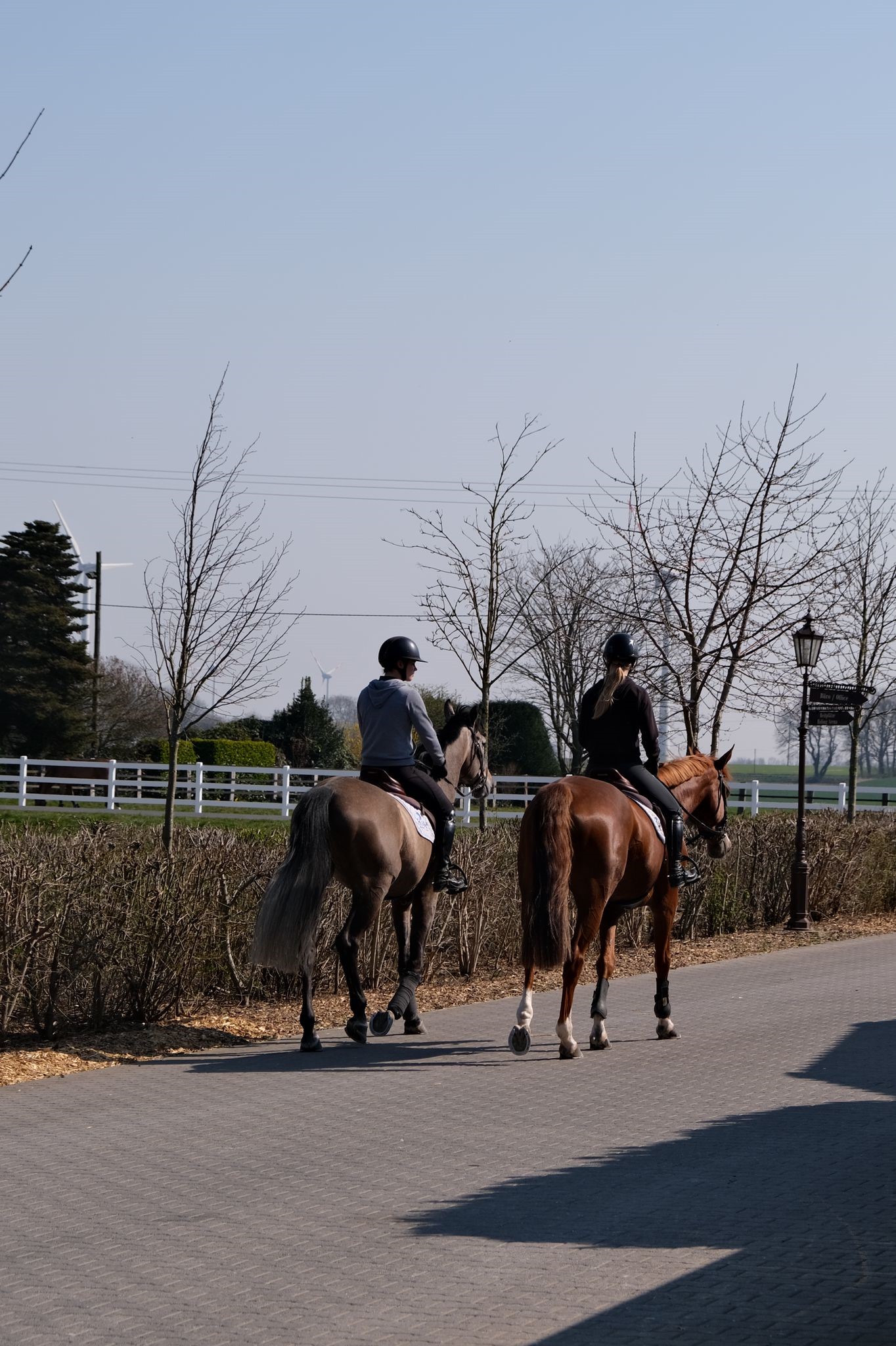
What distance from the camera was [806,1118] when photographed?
8.41 m

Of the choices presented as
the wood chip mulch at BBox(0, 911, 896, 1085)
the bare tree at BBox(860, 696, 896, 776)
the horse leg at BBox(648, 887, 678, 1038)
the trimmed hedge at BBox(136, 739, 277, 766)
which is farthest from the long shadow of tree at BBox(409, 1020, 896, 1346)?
the bare tree at BBox(860, 696, 896, 776)

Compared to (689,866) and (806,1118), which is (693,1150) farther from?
(689,866)

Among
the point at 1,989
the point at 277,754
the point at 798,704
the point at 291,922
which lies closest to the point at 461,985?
the point at 291,922

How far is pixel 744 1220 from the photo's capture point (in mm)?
6293

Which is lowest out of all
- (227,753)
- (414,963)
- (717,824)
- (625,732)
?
(414,963)

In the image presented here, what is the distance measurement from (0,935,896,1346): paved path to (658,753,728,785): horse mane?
192cm

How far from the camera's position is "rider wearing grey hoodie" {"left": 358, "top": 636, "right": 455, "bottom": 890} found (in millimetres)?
10781

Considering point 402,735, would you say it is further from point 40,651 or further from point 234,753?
point 40,651

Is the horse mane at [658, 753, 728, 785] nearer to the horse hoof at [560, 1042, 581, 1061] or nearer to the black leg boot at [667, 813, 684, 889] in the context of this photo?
the black leg boot at [667, 813, 684, 889]

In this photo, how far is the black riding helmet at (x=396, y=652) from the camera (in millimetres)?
10938

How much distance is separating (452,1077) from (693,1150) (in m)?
2.26

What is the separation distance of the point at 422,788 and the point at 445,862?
540mm

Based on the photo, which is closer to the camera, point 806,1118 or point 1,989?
point 806,1118

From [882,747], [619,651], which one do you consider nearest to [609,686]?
[619,651]
